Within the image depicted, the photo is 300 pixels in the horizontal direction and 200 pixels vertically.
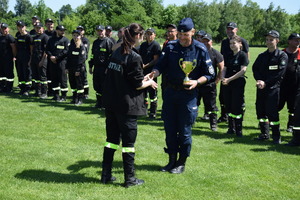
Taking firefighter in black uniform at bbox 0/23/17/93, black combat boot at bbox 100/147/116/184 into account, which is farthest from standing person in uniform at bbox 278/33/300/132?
firefighter in black uniform at bbox 0/23/17/93

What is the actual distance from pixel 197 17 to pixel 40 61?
290 ft

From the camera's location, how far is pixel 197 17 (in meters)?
96.2

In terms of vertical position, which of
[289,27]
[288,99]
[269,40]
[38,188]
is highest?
[289,27]

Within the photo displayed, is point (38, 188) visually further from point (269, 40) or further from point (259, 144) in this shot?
point (269, 40)

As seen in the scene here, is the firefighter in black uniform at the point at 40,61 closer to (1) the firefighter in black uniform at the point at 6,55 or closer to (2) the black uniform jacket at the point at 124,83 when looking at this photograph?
(1) the firefighter in black uniform at the point at 6,55

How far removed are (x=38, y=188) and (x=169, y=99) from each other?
252 cm

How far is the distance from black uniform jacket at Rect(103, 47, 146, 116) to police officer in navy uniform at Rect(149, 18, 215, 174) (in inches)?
25.8

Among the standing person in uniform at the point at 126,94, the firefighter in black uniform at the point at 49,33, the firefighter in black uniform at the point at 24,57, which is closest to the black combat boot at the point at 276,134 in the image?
the standing person in uniform at the point at 126,94

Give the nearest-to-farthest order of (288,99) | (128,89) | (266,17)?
(128,89) < (288,99) < (266,17)

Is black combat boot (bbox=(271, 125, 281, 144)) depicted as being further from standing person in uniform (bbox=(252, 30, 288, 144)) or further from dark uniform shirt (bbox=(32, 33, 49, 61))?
dark uniform shirt (bbox=(32, 33, 49, 61))

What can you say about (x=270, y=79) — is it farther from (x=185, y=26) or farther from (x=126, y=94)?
(x=126, y=94)

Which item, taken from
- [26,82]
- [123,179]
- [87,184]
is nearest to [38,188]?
[87,184]

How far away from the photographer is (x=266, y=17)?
9119cm

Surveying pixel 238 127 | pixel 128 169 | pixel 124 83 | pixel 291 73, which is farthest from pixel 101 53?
pixel 128 169
